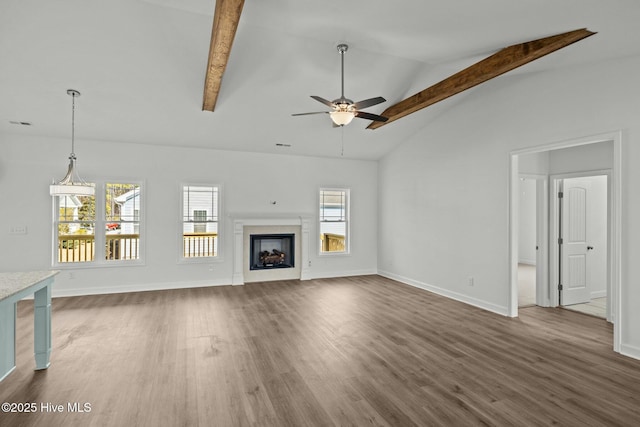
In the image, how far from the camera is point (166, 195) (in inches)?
258

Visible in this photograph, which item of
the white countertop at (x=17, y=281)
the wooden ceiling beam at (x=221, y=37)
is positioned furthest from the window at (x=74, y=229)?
the wooden ceiling beam at (x=221, y=37)

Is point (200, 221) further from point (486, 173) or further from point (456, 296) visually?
point (486, 173)

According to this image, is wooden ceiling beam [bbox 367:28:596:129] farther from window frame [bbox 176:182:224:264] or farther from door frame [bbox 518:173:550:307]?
window frame [bbox 176:182:224:264]

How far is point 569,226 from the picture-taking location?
543cm

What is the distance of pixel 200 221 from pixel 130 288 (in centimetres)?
176

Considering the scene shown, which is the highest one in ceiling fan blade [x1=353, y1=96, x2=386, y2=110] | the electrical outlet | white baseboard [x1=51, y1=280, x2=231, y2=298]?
ceiling fan blade [x1=353, y1=96, x2=386, y2=110]

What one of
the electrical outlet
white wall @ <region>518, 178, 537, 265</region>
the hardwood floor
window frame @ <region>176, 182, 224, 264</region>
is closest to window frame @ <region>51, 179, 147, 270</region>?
the electrical outlet

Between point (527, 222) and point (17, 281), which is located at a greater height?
point (527, 222)

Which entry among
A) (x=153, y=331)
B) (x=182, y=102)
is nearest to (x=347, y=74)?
(x=182, y=102)

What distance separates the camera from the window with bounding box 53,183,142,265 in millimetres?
6039

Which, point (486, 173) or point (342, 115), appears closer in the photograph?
point (342, 115)

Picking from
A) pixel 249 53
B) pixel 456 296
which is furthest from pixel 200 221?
pixel 456 296

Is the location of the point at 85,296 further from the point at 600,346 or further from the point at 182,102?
the point at 600,346

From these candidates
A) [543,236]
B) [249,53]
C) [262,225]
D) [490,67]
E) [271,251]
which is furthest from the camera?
[271,251]
